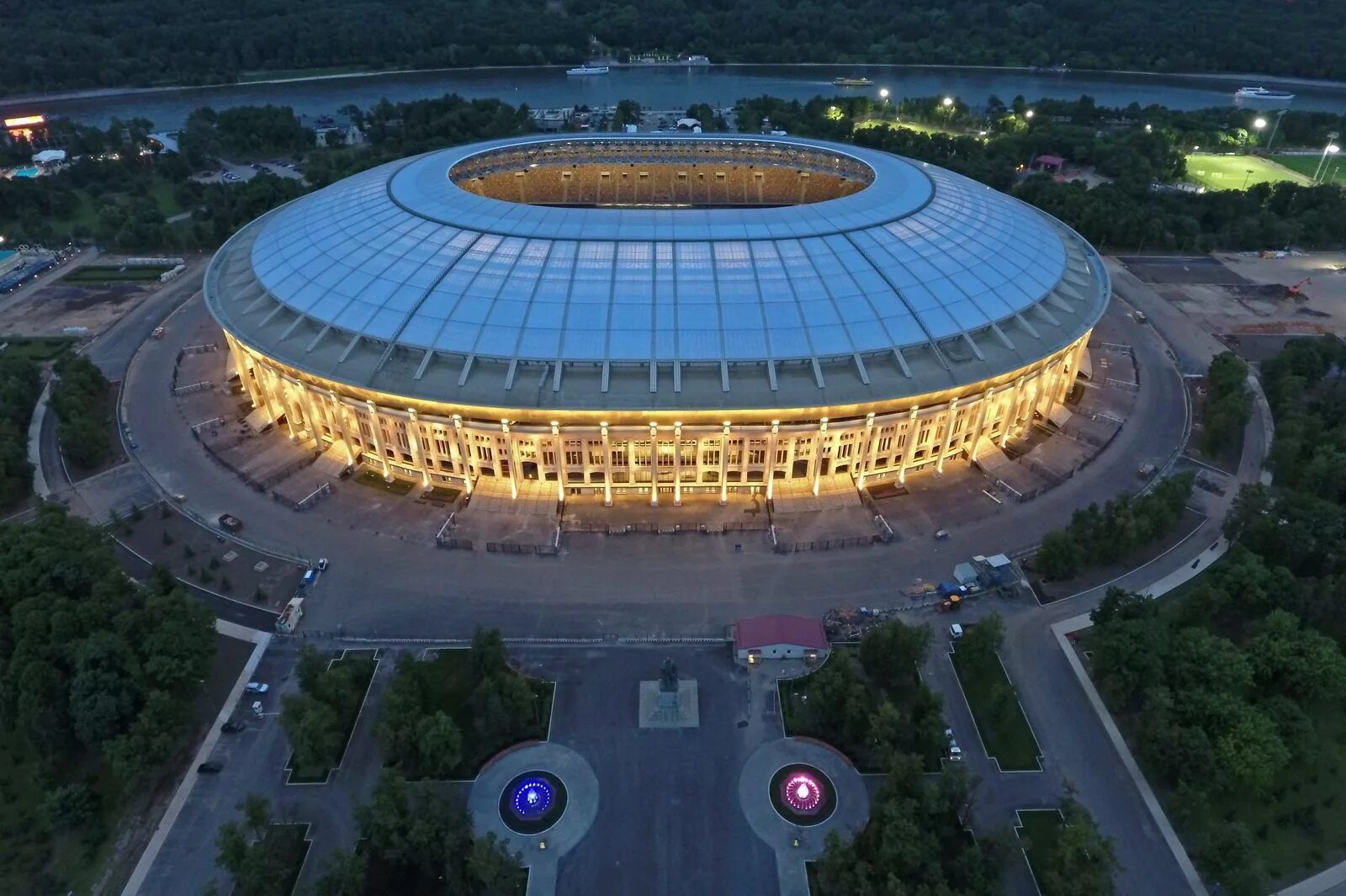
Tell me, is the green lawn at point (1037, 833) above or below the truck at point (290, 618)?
below

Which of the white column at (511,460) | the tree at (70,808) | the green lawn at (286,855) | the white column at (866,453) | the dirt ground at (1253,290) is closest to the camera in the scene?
the green lawn at (286,855)

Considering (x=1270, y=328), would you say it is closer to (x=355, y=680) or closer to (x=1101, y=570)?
(x=1101, y=570)

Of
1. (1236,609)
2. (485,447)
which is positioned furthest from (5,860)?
(1236,609)

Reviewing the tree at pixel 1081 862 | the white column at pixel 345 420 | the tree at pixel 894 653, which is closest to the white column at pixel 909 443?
the tree at pixel 894 653

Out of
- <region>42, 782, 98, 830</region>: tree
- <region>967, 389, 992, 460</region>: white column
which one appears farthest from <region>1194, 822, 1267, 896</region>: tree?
<region>42, 782, 98, 830</region>: tree

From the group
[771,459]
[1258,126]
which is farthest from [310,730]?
[1258,126]

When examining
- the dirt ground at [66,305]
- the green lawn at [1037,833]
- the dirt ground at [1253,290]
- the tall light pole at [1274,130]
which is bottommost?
the green lawn at [1037,833]

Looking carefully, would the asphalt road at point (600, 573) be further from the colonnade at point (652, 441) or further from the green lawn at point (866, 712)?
the green lawn at point (866, 712)

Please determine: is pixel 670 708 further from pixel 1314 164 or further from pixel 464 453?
pixel 1314 164
